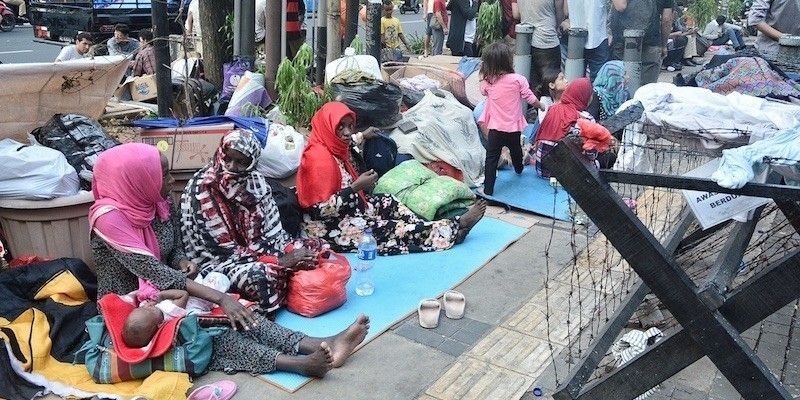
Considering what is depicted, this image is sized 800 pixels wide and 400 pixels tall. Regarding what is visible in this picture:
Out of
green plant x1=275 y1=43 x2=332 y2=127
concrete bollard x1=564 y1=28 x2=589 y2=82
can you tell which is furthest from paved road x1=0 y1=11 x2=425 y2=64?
green plant x1=275 y1=43 x2=332 y2=127

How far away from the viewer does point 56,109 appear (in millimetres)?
4707

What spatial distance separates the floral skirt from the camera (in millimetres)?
5012

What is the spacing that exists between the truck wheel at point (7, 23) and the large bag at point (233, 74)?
13.4 m

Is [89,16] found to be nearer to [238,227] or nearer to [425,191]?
[425,191]

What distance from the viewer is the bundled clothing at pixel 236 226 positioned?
3.97m

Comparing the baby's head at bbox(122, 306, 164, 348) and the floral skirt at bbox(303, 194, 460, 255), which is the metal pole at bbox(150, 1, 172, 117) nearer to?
the floral skirt at bbox(303, 194, 460, 255)

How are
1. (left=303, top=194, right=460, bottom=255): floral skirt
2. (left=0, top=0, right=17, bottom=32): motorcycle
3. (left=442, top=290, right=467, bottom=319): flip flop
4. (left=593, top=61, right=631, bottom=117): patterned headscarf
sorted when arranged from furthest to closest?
(left=0, top=0, right=17, bottom=32): motorcycle < (left=593, top=61, right=631, bottom=117): patterned headscarf < (left=303, top=194, right=460, bottom=255): floral skirt < (left=442, top=290, right=467, bottom=319): flip flop

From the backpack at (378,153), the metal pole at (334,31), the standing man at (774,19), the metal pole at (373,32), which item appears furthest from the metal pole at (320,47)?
the standing man at (774,19)

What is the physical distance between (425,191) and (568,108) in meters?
1.93

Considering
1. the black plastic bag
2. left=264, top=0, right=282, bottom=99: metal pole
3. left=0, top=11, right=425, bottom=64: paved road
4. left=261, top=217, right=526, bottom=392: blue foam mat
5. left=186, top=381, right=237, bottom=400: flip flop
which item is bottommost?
left=0, top=11, right=425, bottom=64: paved road

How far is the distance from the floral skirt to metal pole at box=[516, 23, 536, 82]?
3.71 m

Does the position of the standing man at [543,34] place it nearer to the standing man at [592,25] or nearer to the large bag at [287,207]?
the standing man at [592,25]

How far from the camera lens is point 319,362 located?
3.44m

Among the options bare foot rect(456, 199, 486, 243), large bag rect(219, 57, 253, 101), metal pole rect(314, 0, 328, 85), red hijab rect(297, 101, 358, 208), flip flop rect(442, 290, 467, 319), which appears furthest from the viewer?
metal pole rect(314, 0, 328, 85)
